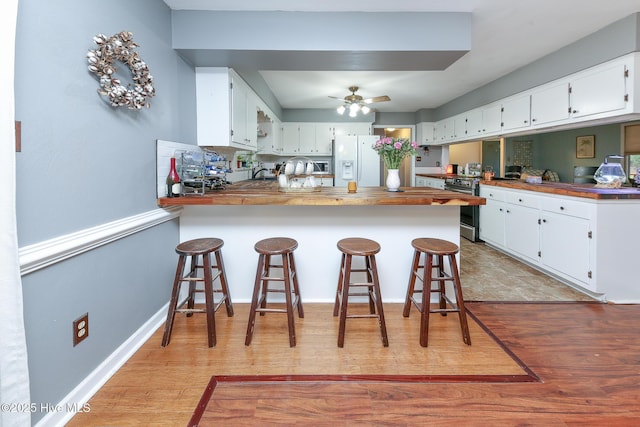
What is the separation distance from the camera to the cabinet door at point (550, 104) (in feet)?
10.8

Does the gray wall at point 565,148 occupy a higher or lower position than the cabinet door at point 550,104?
lower

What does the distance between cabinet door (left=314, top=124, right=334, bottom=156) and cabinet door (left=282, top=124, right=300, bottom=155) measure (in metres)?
0.41

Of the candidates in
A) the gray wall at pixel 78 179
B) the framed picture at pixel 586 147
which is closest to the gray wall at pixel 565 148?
the framed picture at pixel 586 147

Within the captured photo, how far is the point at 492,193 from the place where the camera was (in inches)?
164

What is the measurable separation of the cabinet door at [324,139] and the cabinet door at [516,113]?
3201 mm

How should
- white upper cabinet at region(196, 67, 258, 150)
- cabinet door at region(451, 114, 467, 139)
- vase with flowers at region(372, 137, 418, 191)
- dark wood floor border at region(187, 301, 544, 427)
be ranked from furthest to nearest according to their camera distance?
cabinet door at region(451, 114, 467, 139) < white upper cabinet at region(196, 67, 258, 150) < vase with flowers at region(372, 137, 418, 191) < dark wood floor border at region(187, 301, 544, 427)

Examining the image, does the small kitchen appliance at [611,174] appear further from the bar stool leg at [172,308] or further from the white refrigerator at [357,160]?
the bar stool leg at [172,308]

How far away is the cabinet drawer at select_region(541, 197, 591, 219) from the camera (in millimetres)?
2668

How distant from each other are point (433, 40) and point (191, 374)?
9.21 ft

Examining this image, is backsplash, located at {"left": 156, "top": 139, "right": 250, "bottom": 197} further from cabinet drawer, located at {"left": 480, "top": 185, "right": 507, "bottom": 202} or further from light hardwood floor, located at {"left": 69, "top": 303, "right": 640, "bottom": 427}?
cabinet drawer, located at {"left": 480, "top": 185, "right": 507, "bottom": 202}

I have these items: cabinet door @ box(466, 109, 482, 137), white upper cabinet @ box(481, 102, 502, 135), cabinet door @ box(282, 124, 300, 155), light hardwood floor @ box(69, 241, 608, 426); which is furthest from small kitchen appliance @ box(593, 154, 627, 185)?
cabinet door @ box(282, 124, 300, 155)

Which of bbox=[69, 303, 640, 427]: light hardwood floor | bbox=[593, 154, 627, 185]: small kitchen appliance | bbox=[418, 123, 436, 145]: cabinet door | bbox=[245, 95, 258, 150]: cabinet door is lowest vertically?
bbox=[69, 303, 640, 427]: light hardwood floor

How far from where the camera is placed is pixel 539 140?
459cm

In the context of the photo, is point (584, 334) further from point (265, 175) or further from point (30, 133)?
point (265, 175)
